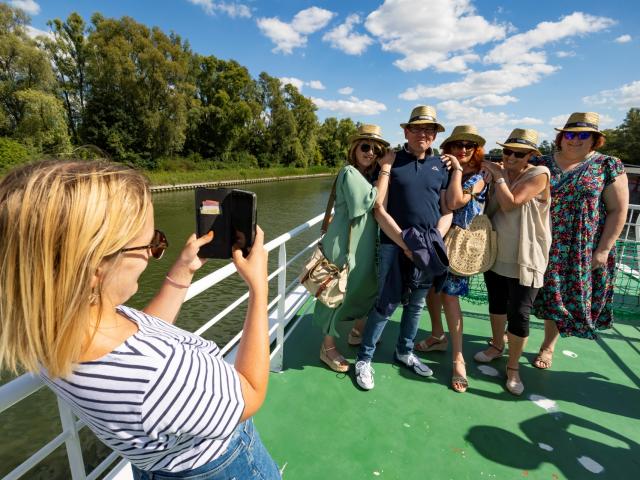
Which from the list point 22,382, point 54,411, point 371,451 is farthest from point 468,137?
point 54,411

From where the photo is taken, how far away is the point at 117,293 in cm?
65

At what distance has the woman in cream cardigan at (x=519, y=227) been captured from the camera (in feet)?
6.41

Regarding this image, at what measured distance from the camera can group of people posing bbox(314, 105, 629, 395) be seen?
198 centimetres

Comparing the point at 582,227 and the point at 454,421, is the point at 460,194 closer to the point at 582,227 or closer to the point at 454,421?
the point at 582,227

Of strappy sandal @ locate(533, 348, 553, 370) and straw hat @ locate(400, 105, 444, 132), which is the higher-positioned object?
straw hat @ locate(400, 105, 444, 132)

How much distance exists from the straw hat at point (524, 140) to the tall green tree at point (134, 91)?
29374 mm

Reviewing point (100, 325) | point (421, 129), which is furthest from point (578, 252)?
point (100, 325)

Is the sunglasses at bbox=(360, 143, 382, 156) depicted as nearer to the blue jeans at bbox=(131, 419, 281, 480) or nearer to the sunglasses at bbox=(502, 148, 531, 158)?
the sunglasses at bbox=(502, 148, 531, 158)

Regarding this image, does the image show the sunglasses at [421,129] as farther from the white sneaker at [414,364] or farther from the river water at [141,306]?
the river water at [141,306]

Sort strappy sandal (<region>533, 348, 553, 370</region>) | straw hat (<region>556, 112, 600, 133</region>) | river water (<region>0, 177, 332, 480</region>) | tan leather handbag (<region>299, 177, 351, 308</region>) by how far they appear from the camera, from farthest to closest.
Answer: river water (<region>0, 177, 332, 480</region>)
strappy sandal (<region>533, 348, 553, 370</region>)
tan leather handbag (<region>299, 177, 351, 308</region>)
straw hat (<region>556, 112, 600, 133</region>)

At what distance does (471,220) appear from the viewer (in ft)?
7.08

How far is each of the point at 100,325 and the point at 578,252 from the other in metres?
2.41

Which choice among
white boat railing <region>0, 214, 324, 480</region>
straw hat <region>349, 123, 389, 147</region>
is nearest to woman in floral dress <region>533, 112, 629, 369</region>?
straw hat <region>349, 123, 389, 147</region>

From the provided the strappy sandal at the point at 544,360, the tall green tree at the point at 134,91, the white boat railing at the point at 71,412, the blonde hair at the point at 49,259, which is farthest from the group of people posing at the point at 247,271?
the tall green tree at the point at 134,91
